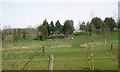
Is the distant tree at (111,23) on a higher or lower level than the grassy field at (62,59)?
higher

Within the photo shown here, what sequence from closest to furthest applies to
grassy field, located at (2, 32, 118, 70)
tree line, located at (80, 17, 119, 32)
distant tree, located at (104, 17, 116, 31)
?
grassy field, located at (2, 32, 118, 70)
distant tree, located at (104, 17, 116, 31)
tree line, located at (80, 17, 119, 32)

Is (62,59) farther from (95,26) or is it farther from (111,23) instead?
(95,26)

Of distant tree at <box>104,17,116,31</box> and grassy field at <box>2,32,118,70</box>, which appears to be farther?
distant tree at <box>104,17,116,31</box>

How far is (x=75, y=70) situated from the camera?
15.3 ft

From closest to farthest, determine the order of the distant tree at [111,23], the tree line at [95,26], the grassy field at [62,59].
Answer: the grassy field at [62,59] → the distant tree at [111,23] → the tree line at [95,26]

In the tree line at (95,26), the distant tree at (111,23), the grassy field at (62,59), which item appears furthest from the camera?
the tree line at (95,26)

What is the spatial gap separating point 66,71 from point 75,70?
0.40 metres

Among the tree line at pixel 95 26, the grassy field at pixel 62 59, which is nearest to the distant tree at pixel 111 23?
the tree line at pixel 95 26

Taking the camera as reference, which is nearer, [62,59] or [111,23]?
[62,59]

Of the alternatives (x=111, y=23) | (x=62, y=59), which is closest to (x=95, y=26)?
(x=111, y=23)

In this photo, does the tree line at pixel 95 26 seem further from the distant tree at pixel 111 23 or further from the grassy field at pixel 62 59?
the grassy field at pixel 62 59

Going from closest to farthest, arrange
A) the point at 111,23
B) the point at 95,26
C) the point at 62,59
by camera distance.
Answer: the point at 62,59, the point at 111,23, the point at 95,26

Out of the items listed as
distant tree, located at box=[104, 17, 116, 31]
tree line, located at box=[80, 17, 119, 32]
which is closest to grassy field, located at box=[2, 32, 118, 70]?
tree line, located at box=[80, 17, 119, 32]

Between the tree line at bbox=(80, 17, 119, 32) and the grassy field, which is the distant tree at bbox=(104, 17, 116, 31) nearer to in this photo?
the tree line at bbox=(80, 17, 119, 32)
